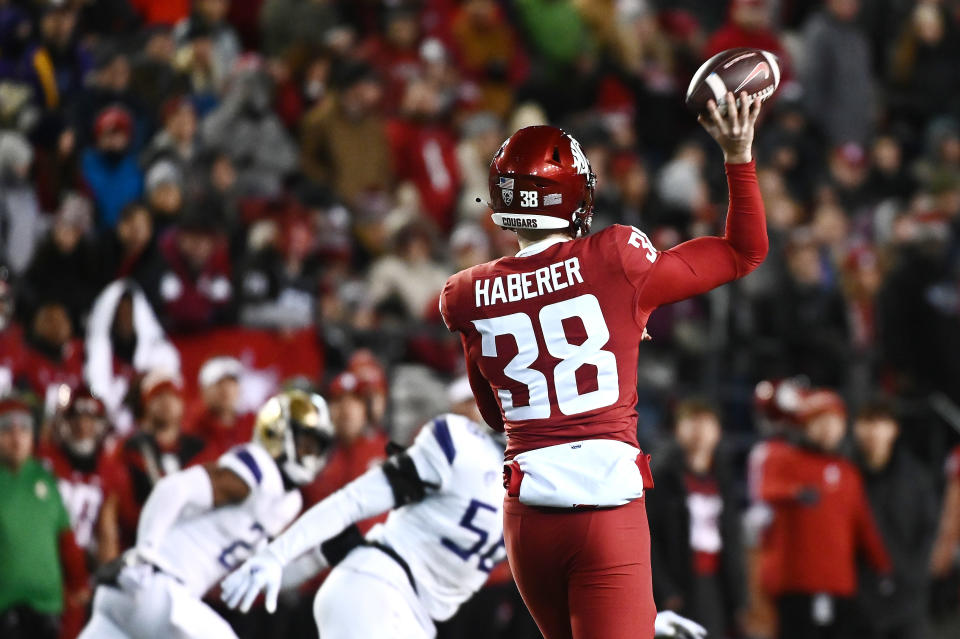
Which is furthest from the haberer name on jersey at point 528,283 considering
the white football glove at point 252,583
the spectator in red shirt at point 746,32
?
the spectator in red shirt at point 746,32

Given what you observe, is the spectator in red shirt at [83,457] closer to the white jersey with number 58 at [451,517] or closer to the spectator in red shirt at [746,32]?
the white jersey with number 58 at [451,517]

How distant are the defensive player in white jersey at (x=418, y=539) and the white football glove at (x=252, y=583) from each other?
0.35 meters

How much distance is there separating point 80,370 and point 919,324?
5736mm

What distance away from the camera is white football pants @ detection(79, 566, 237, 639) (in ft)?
19.0

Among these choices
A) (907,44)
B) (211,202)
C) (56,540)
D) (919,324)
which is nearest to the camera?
(56,540)

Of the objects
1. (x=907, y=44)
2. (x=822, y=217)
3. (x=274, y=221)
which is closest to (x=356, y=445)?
(x=274, y=221)

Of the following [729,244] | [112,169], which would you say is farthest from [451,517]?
[112,169]

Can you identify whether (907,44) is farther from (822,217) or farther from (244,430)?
(244,430)

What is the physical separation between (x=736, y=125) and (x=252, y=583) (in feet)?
6.99

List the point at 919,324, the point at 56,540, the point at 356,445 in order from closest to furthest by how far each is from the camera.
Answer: the point at 56,540
the point at 356,445
the point at 919,324

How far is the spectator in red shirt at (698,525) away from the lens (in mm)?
8328

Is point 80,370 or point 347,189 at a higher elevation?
point 347,189

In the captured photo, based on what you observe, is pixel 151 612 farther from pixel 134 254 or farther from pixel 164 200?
pixel 164 200

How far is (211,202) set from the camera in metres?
9.77
